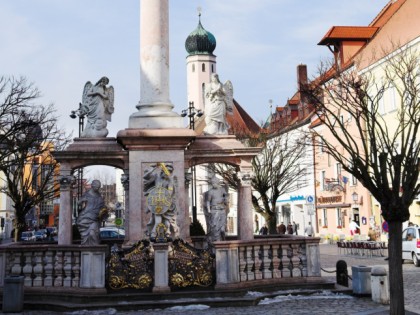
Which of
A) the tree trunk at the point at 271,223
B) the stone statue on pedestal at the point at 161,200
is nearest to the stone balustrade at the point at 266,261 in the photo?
the stone statue on pedestal at the point at 161,200

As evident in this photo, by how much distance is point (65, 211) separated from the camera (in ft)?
50.5

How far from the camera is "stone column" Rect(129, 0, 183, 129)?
16297mm

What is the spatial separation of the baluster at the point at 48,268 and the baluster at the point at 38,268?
0.10 meters

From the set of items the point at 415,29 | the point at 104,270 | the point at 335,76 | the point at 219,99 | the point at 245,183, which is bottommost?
the point at 104,270

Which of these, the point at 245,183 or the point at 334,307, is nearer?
the point at 334,307

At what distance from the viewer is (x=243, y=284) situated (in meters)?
12.7

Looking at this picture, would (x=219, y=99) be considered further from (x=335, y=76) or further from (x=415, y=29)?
(x=415, y=29)

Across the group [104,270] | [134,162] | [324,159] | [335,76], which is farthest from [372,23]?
[104,270]

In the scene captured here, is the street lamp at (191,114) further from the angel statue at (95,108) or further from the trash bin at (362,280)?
the trash bin at (362,280)

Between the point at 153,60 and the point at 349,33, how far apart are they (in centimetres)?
2891

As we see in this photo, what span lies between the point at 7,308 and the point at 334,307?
6.55m

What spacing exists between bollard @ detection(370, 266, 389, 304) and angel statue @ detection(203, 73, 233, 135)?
624cm

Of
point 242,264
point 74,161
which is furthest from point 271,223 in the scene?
point 242,264

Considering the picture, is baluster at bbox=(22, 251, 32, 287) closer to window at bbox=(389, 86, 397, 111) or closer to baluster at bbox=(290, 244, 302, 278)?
baluster at bbox=(290, 244, 302, 278)
